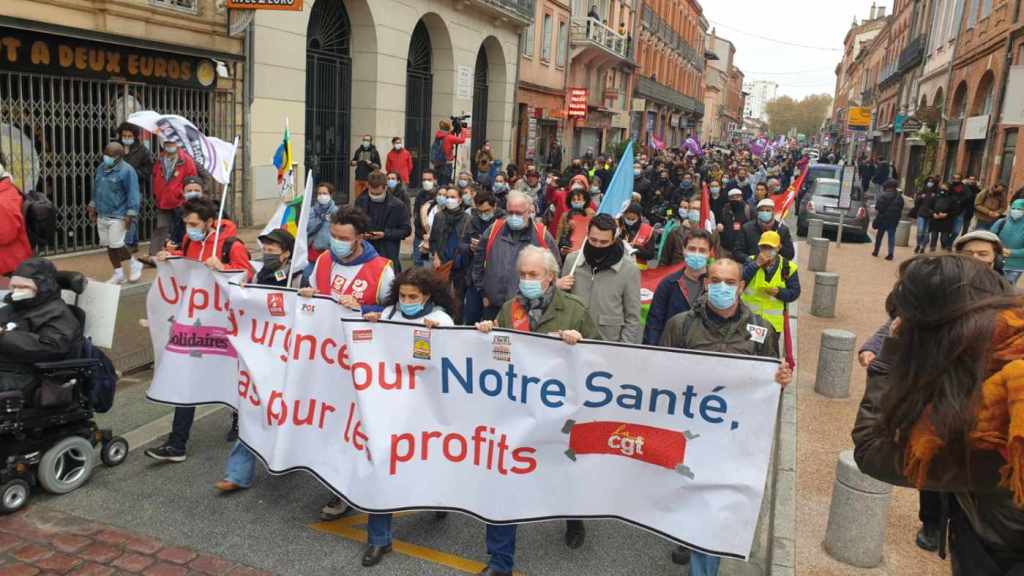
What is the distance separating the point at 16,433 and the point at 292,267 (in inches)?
78.4

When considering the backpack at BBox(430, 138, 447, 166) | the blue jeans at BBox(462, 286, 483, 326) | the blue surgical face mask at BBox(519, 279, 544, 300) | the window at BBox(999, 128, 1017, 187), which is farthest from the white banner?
the window at BBox(999, 128, 1017, 187)

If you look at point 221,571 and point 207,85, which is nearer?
point 221,571

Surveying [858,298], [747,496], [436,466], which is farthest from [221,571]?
[858,298]

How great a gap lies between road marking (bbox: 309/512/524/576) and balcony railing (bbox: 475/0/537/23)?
21.5 meters

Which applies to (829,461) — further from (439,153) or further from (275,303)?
(439,153)

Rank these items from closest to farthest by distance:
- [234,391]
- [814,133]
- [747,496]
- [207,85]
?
[747,496]
[234,391]
[207,85]
[814,133]

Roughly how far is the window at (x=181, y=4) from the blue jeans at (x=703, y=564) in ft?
40.1

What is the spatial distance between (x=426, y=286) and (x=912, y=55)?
4303 cm

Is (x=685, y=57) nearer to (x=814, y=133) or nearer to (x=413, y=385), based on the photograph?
(x=413, y=385)

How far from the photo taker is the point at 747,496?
4.00 meters

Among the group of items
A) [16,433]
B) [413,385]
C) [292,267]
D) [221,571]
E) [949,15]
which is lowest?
[221,571]

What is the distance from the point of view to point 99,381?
5211 mm

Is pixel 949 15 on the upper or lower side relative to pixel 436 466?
upper

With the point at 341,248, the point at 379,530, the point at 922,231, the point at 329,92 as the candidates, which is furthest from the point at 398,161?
the point at 379,530
